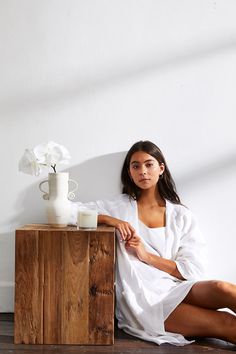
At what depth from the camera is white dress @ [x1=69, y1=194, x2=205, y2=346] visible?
231 cm

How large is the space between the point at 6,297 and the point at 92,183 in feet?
2.45

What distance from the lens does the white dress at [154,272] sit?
7.57 feet

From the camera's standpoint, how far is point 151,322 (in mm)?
2303

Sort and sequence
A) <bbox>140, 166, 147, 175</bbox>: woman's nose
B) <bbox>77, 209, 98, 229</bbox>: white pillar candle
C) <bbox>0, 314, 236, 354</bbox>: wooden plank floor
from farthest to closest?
<bbox>140, 166, 147, 175</bbox>: woman's nose
<bbox>77, 209, 98, 229</bbox>: white pillar candle
<bbox>0, 314, 236, 354</bbox>: wooden plank floor

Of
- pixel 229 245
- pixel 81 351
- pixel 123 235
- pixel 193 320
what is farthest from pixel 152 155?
pixel 81 351

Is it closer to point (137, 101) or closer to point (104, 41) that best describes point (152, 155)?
point (137, 101)

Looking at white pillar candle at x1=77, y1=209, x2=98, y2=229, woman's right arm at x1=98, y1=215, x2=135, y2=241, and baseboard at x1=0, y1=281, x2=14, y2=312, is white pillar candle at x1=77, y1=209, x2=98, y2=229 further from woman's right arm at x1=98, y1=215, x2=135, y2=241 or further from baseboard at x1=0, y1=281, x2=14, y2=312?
baseboard at x1=0, y1=281, x2=14, y2=312

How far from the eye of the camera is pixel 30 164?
2352 mm

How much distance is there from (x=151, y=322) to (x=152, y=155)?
31.4 inches

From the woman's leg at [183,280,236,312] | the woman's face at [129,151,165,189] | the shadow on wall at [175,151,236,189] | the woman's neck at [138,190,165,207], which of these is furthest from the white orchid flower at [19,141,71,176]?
the woman's leg at [183,280,236,312]

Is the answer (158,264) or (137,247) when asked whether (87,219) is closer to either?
(137,247)

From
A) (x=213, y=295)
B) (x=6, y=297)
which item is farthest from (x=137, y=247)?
(x=6, y=297)

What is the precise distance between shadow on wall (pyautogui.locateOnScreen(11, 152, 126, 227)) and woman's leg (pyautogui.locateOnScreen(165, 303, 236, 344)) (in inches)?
29.2

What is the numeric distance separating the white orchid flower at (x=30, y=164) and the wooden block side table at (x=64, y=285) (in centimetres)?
27
